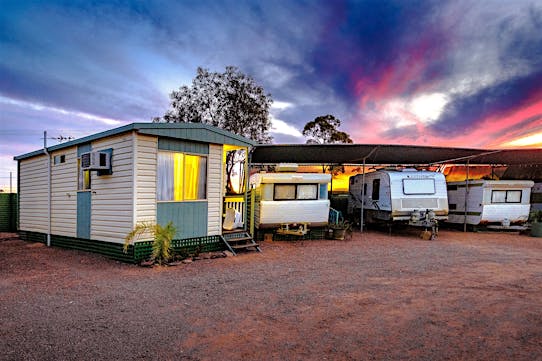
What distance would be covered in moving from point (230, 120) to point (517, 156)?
16.8 m

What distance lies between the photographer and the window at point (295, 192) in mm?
11555

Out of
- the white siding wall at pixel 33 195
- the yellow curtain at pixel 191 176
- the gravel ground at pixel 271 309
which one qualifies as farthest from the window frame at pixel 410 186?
the white siding wall at pixel 33 195

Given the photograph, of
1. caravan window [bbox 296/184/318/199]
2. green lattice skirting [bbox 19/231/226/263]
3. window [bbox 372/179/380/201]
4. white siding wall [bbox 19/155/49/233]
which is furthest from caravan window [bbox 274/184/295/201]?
white siding wall [bbox 19/155/49/233]

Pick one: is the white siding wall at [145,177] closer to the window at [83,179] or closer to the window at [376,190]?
the window at [83,179]

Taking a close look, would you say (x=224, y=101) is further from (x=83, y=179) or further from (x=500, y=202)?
(x=500, y=202)

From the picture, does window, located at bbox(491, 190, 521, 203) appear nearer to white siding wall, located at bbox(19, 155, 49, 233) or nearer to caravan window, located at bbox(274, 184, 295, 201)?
caravan window, located at bbox(274, 184, 295, 201)

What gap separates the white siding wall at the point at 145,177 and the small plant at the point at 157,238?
20 cm

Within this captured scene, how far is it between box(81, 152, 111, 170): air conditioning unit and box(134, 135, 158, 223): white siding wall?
1025mm

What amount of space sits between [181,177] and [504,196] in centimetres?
1379

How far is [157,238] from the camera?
752 cm

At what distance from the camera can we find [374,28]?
11.7 meters

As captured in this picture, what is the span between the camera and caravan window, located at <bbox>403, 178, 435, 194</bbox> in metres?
13.2

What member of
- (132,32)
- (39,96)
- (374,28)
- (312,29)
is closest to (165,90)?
(39,96)

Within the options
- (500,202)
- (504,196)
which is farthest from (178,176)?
(504,196)
